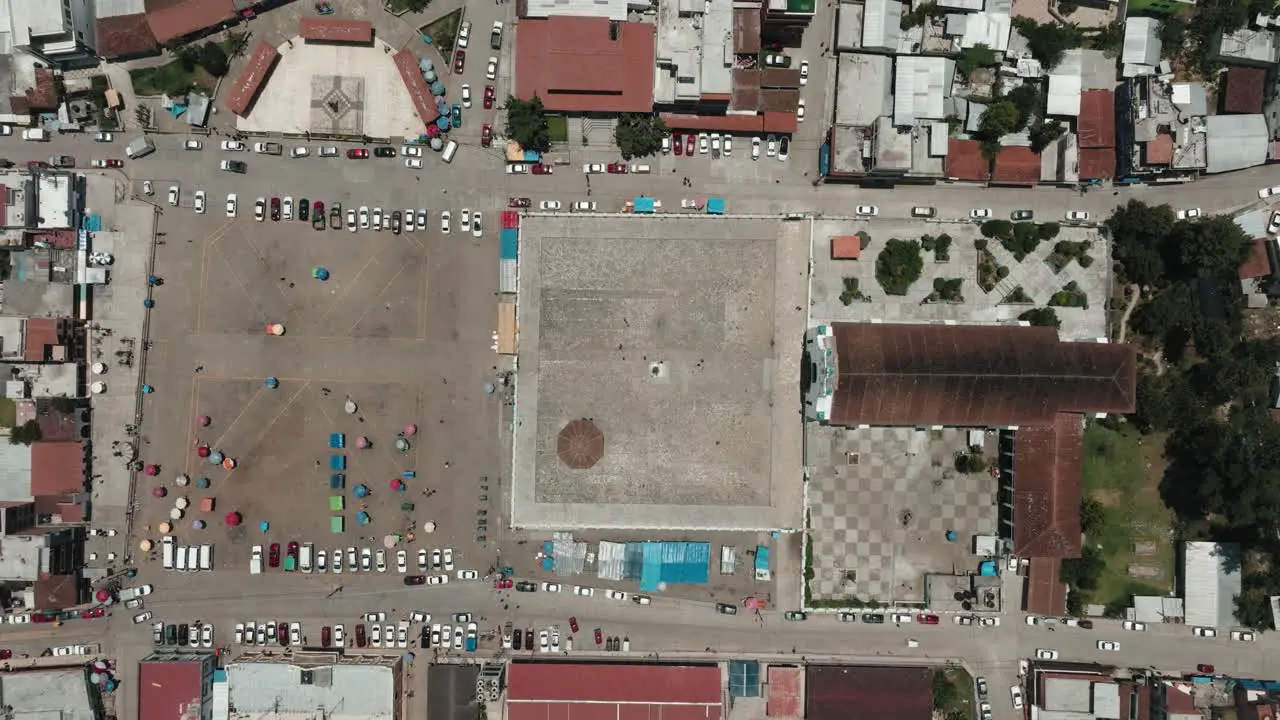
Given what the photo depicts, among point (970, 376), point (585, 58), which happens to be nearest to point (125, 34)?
point (585, 58)

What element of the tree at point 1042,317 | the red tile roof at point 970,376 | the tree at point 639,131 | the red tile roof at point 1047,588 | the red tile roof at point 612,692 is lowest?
the red tile roof at point 612,692

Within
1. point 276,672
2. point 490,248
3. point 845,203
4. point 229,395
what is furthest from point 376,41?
point 276,672

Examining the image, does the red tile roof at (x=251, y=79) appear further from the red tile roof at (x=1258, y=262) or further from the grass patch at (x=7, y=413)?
the red tile roof at (x=1258, y=262)

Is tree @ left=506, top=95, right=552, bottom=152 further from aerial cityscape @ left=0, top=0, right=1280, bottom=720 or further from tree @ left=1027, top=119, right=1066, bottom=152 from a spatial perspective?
tree @ left=1027, top=119, right=1066, bottom=152

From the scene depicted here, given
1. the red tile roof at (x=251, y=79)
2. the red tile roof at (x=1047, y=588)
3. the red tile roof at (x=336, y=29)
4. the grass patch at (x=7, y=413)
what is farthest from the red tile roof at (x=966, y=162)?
the grass patch at (x=7, y=413)

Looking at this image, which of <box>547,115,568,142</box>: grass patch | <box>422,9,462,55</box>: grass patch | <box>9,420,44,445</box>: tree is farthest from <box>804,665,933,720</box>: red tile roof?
<box>9,420,44,445</box>: tree

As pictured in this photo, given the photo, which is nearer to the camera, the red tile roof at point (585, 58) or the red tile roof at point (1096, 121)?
the red tile roof at point (585, 58)

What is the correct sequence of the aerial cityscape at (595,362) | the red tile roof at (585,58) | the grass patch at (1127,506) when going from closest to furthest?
the red tile roof at (585,58) < the aerial cityscape at (595,362) < the grass patch at (1127,506)
